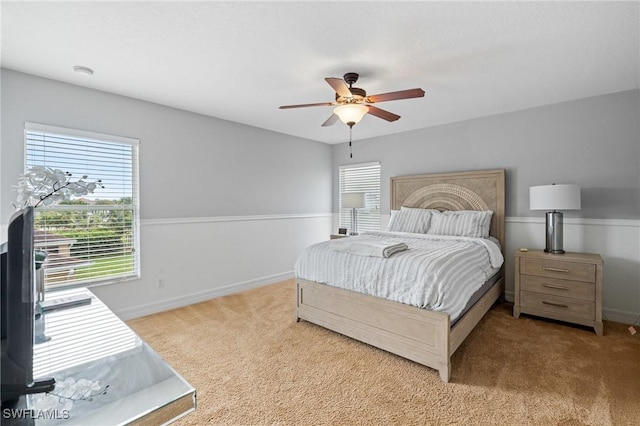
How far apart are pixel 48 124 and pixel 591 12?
424cm

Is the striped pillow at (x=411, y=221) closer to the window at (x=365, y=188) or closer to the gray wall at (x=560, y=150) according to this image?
the gray wall at (x=560, y=150)

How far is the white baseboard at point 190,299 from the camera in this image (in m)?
3.20

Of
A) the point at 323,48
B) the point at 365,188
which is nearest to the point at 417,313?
the point at 323,48

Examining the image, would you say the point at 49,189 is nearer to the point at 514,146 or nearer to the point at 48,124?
the point at 48,124

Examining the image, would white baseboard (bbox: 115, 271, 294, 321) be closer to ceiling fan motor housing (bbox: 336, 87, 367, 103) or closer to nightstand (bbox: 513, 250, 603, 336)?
ceiling fan motor housing (bbox: 336, 87, 367, 103)

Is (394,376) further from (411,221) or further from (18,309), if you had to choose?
(411,221)

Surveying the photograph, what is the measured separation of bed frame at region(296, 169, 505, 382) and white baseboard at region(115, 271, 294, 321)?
4.68 feet

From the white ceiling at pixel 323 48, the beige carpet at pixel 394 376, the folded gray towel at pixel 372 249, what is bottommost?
the beige carpet at pixel 394 376

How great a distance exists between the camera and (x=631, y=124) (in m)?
3.03

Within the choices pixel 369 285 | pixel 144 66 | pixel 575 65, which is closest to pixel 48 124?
pixel 144 66

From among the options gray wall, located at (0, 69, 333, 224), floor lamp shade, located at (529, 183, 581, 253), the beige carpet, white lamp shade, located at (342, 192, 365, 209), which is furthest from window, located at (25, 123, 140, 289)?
floor lamp shade, located at (529, 183, 581, 253)

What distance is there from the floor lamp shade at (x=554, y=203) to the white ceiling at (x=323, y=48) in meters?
1.02

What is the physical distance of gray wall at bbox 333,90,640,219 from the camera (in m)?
3.06

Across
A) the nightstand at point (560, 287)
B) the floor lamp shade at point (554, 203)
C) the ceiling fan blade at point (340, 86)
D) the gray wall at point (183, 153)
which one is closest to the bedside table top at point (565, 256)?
the nightstand at point (560, 287)
